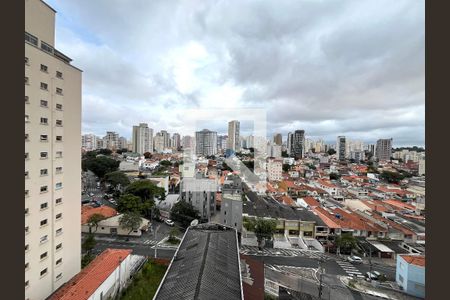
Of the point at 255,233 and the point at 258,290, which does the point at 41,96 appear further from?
the point at 255,233

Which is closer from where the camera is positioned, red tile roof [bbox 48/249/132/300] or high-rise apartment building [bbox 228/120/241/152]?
red tile roof [bbox 48/249/132/300]

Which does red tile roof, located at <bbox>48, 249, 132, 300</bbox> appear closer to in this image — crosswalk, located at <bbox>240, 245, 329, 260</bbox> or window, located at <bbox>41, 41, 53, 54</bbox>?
crosswalk, located at <bbox>240, 245, 329, 260</bbox>

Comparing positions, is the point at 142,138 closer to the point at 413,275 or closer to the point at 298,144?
the point at 298,144

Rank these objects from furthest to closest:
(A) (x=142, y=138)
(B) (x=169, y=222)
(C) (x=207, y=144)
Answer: (A) (x=142, y=138) → (C) (x=207, y=144) → (B) (x=169, y=222)

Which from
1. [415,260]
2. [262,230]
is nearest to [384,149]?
[415,260]

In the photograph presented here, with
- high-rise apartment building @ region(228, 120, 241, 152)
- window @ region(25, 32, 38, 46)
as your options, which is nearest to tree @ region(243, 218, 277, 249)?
high-rise apartment building @ region(228, 120, 241, 152)

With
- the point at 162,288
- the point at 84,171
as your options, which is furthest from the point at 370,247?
the point at 84,171

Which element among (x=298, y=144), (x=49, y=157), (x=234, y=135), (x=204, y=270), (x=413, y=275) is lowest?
(x=413, y=275)
